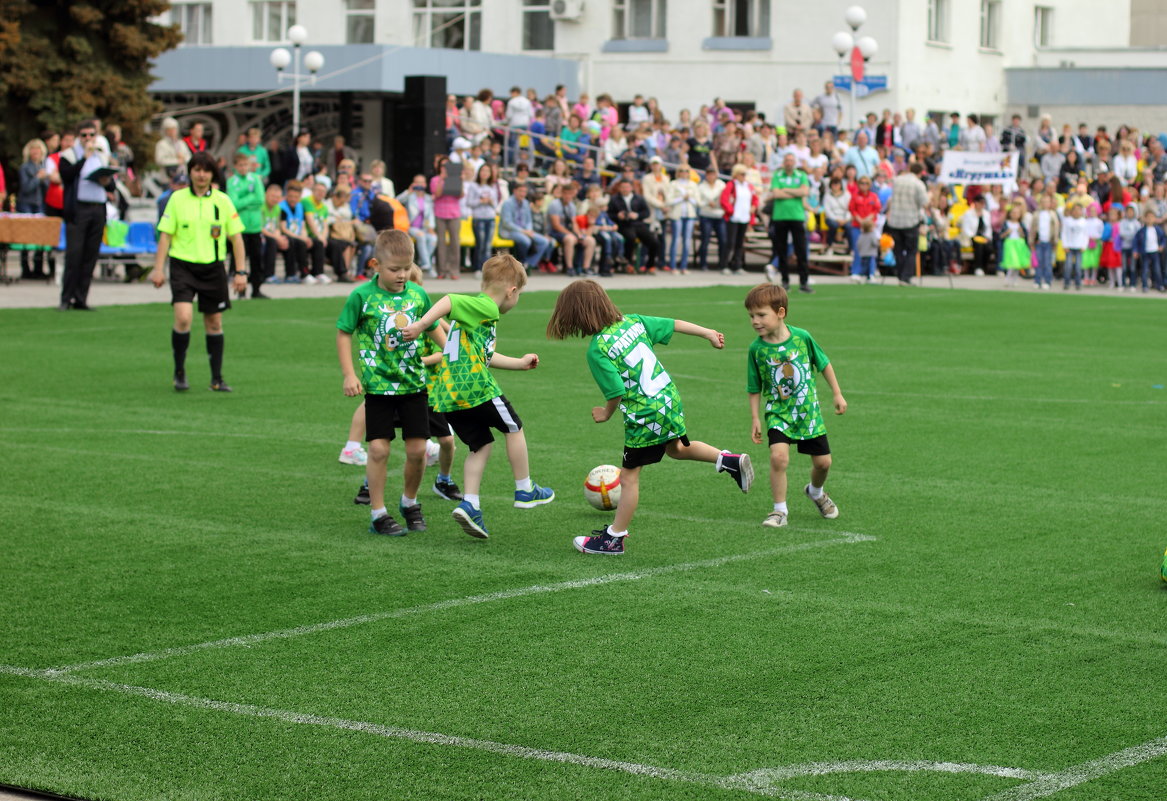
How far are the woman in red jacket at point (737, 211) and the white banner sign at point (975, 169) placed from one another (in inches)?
197

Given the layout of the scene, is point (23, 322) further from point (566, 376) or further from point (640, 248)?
point (640, 248)

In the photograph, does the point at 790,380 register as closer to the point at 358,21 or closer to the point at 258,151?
the point at 258,151

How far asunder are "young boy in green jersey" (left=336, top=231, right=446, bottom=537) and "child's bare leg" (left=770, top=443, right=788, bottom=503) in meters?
1.90

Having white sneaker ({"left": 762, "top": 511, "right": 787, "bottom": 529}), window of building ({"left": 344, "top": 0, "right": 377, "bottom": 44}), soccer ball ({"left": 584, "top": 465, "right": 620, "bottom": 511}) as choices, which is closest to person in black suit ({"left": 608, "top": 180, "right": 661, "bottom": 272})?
soccer ball ({"left": 584, "top": 465, "right": 620, "bottom": 511})

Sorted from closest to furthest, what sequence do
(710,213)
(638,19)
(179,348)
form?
(179,348) < (710,213) < (638,19)

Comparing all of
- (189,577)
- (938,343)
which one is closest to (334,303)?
(938,343)

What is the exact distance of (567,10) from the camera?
46562 millimetres

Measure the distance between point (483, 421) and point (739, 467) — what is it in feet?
4.47

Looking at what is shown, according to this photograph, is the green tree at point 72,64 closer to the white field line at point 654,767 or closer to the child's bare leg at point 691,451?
the child's bare leg at point 691,451

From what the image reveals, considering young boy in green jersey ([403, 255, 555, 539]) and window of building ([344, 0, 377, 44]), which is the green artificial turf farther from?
window of building ([344, 0, 377, 44])

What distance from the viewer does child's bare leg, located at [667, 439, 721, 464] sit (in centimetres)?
824

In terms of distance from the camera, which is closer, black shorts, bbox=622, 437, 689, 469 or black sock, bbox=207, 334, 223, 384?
black shorts, bbox=622, 437, 689, 469

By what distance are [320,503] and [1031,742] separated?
500 cm

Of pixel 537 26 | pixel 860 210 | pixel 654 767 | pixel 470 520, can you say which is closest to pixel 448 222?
pixel 860 210
